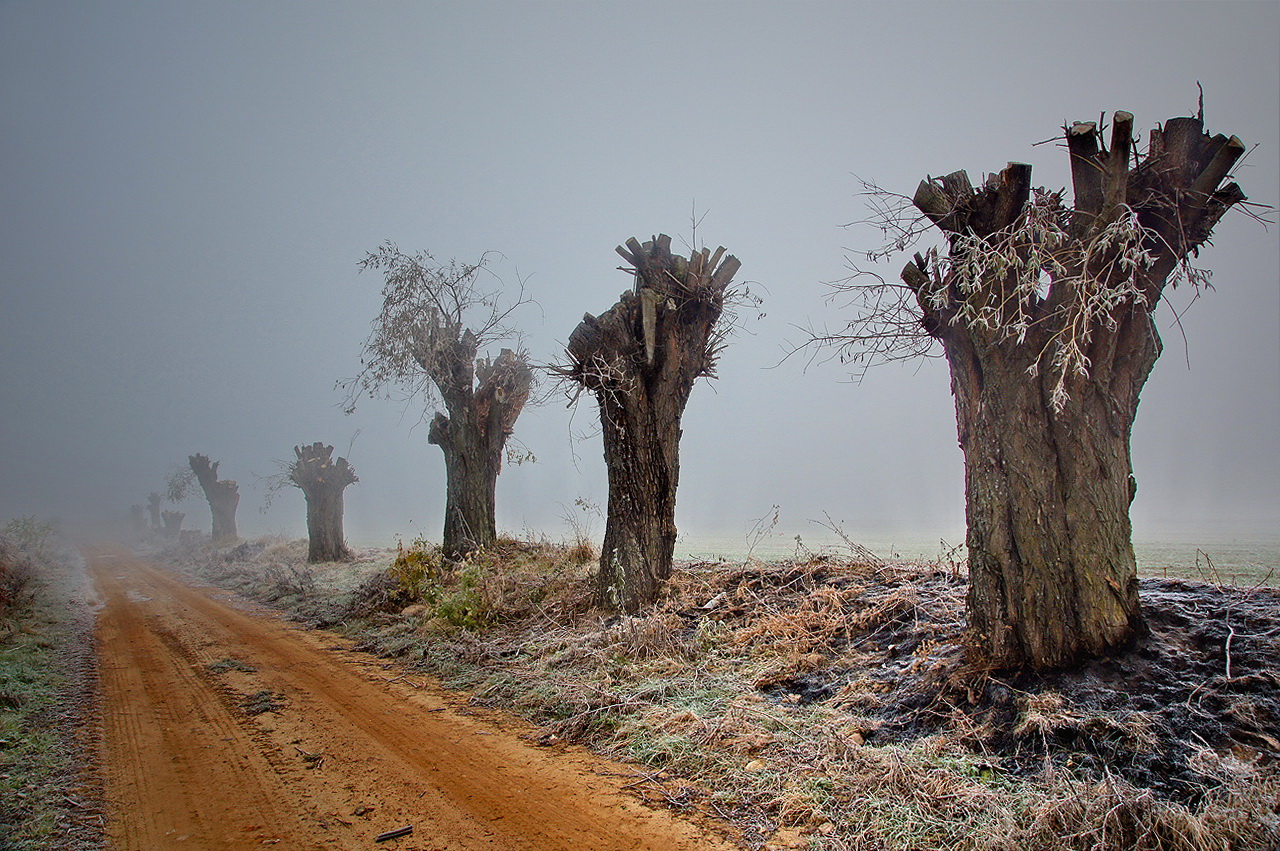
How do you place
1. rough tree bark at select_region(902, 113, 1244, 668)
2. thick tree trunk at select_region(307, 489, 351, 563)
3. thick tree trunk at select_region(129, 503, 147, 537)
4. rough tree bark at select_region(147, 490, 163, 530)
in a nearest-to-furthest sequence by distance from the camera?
rough tree bark at select_region(902, 113, 1244, 668) → thick tree trunk at select_region(307, 489, 351, 563) → rough tree bark at select_region(147, 490, 163, 530) → thick tree trunk at select_region(129, 503, 147, 537)

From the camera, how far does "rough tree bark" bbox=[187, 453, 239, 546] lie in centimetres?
3327

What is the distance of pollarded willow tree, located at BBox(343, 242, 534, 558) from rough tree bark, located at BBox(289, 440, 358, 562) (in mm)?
7840

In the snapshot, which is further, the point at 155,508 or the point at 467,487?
the point at 155,508

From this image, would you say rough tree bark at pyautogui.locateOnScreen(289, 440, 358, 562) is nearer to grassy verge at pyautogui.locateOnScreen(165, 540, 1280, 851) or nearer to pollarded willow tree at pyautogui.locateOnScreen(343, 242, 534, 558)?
pollarded willow tree at pyautogui.locateOnScreen(343, 242, 534, 558)

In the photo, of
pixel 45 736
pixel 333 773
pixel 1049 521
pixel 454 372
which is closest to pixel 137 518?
pixel 454 372

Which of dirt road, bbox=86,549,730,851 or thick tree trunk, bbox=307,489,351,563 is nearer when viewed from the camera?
dirt road, bbox=86,549,730,851

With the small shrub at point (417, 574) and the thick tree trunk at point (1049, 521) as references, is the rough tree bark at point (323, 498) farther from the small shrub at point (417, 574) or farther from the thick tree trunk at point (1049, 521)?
the thick tree trunk at point (1049, 521)

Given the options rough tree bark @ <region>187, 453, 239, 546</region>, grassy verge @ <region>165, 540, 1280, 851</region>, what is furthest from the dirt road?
rough tree bark @ <region>187, 453, 239, 546</region>

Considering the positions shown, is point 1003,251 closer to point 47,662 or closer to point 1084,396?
point 1084,396

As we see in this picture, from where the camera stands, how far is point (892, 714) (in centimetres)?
418

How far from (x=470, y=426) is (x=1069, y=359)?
11043 millimetres

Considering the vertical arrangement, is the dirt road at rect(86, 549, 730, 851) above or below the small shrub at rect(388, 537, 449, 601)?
below

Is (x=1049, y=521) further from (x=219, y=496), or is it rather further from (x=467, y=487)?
(x=219, y=496)

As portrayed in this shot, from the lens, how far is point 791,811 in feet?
10.9
